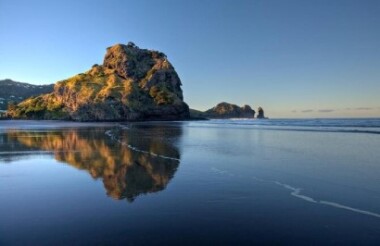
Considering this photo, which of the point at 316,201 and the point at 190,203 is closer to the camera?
the point at 190,203

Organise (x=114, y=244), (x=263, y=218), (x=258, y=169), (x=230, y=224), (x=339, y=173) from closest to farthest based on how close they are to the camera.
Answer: (x=114, y=244), (x=230, y=224), (x=263, y=218), (x=339, y=173), (x=258, y=169)

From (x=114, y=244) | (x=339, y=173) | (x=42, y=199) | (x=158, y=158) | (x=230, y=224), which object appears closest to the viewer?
(x=114, y=244)

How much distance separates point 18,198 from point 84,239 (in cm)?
684

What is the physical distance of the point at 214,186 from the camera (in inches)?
653

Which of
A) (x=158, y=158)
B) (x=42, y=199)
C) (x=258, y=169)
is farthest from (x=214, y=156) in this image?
(x=42, y=199)

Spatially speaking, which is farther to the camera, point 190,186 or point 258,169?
point 258,169

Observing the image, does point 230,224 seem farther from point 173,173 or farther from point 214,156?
point 214,156

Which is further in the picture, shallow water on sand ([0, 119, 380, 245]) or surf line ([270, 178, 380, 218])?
surf line ([270, 178, 380, 218])

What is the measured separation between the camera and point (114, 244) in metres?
8.89

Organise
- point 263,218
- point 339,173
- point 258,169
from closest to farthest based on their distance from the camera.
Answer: point 263,218
point 339,173
point 258,169

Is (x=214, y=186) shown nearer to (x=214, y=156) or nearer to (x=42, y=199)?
(x=42, y=199)

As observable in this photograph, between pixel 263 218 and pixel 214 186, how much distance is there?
17.7 ft

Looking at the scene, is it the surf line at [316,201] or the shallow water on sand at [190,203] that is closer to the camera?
the shallow water on sand at [190,203]

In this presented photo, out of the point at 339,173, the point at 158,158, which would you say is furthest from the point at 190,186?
the point at 158,158
